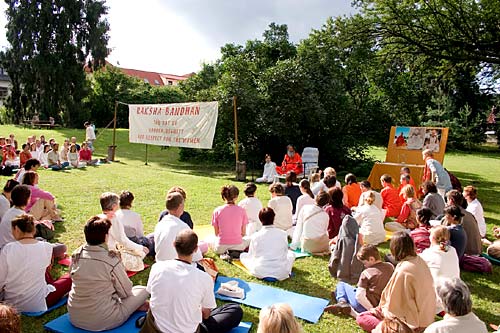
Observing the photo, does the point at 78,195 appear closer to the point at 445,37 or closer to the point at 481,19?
the point at 445,37

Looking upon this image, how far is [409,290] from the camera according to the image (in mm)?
3512

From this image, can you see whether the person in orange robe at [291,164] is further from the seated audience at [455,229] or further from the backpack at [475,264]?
the seated audience at [455,229]

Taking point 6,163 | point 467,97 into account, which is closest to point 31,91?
point 6,163

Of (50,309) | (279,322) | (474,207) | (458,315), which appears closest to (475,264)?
(474,207)

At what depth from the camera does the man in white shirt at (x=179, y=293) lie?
3.15 m

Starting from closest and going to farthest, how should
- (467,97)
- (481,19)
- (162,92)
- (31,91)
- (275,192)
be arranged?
(275,192) < (481,19) < (31,91) < (162,92) < (467,97)

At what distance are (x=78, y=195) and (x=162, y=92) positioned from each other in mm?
27568

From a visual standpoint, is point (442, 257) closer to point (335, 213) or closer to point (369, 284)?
point (369, 284)

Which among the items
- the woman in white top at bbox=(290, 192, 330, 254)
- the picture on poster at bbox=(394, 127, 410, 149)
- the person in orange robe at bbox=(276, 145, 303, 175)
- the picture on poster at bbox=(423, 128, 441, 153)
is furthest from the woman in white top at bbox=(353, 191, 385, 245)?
the picture on poster at bbox=(394, 127, 410, 149)

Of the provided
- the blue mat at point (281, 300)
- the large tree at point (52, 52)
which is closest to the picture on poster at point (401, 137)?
the blue mat at point (281, 300)

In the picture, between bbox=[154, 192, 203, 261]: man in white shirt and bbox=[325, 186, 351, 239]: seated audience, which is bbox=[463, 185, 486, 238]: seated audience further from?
bbox=[154, 192, 203, 261]: man in white shirt

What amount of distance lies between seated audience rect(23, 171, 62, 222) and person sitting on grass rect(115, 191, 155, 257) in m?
2.01

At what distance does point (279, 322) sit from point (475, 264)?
5.10 m

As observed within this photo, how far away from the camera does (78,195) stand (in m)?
10.1
